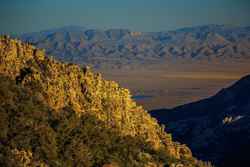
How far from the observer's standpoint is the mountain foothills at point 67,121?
188ft

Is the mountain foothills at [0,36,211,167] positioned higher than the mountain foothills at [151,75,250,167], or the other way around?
the mountain foothills at [0,36,211,167]

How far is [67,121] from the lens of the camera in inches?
2473

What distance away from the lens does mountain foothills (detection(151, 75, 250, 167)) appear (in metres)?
106

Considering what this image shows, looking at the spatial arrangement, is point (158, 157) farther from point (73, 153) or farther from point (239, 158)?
point (239, 158)

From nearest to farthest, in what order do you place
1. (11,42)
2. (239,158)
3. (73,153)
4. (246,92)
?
(73,153), (11,42), (239,158), (246,92)

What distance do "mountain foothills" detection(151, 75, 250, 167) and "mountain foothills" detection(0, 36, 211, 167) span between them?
3172 cm

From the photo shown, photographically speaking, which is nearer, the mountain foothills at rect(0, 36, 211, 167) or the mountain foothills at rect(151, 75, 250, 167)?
the mountain foothills at rect(0, 36, 211, 167)

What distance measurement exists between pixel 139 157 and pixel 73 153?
7.71 meters

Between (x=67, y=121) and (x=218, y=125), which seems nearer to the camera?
(x=67, y=121)

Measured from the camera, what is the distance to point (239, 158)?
10188 centimetres

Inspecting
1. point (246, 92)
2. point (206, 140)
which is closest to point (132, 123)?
point (206, 140)

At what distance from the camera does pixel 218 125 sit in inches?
4793

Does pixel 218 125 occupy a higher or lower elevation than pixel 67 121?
lower

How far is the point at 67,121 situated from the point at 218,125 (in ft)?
207
